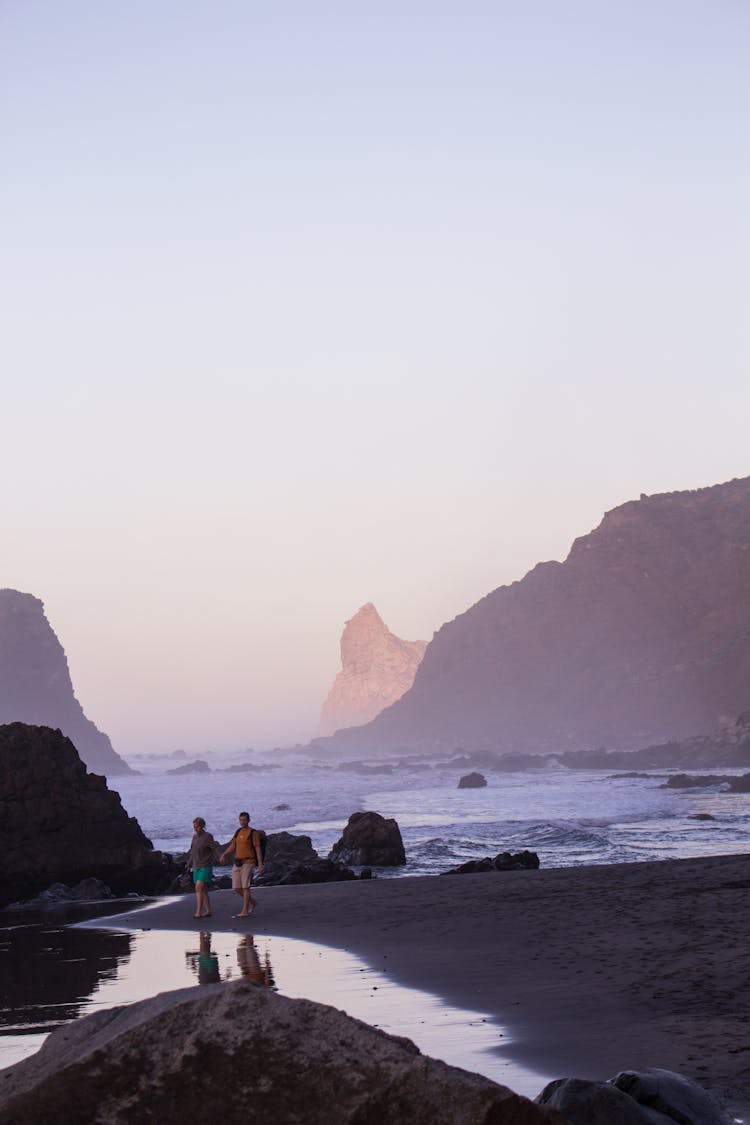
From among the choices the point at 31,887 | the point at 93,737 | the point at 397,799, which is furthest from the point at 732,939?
the point at 93,737

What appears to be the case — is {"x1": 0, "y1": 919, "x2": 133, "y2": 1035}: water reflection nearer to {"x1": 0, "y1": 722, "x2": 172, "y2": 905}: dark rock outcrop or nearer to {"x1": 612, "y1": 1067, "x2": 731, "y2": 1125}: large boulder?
{"x1": 612, "y1": 1067, "x2": 731, "y2": 1125}: large boulder

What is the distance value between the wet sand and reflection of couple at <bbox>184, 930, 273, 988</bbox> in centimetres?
123

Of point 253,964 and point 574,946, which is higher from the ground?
point 253,964

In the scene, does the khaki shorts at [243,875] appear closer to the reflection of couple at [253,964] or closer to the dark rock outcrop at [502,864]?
the reflection of couple at [253,964]

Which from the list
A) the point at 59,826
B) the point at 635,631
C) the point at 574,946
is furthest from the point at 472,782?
the point at 635,631

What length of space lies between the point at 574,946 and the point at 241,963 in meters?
3.98

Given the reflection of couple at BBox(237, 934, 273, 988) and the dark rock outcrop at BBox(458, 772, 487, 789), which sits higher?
the reflection of couple at BBox(237, 934, 273, 988)

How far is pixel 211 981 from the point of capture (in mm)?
11344

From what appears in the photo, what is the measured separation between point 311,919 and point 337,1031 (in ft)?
45.1

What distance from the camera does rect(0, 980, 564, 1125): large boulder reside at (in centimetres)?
412

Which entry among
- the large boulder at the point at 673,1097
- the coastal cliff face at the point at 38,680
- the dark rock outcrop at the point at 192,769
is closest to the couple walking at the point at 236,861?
the large boulder at the point at 673,1097

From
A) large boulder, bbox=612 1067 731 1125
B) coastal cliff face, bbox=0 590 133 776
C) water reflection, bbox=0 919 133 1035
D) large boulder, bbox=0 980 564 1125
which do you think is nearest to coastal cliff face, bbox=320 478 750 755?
coastal cliff face, bbox=0 590 133 776

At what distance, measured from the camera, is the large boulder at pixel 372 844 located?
28.7 m

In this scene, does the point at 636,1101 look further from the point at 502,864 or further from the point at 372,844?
the point at 372,844
